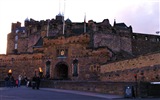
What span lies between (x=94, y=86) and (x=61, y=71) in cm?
1663

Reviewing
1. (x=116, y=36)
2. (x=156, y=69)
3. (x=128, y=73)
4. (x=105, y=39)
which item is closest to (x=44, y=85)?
(x=128, y=73)

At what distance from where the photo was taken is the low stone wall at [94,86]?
701 inches

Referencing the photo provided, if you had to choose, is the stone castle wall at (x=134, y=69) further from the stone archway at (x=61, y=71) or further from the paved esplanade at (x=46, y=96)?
the paved esplanade at (x=46, y=96)

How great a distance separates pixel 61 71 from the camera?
120 feet

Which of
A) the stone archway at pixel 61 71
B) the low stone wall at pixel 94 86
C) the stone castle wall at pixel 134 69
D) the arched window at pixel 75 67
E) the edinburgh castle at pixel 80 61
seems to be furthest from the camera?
the stone archway at pixel 61 71

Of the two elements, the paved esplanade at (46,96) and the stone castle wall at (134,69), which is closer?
the paved esplanade at (46,96)

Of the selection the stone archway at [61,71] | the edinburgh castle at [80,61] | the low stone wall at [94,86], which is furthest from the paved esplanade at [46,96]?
the stone archway at [61,71]

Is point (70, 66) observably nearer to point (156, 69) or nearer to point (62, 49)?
point (62, 49)

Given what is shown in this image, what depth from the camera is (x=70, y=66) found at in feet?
114

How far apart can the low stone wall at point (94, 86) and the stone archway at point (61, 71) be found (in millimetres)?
9123

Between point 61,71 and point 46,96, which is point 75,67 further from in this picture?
point 46,96

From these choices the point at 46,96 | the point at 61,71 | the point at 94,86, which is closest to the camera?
the point at 46,96

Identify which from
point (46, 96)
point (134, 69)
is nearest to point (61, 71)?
point (134, 69)

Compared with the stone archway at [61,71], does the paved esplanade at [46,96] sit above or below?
below
